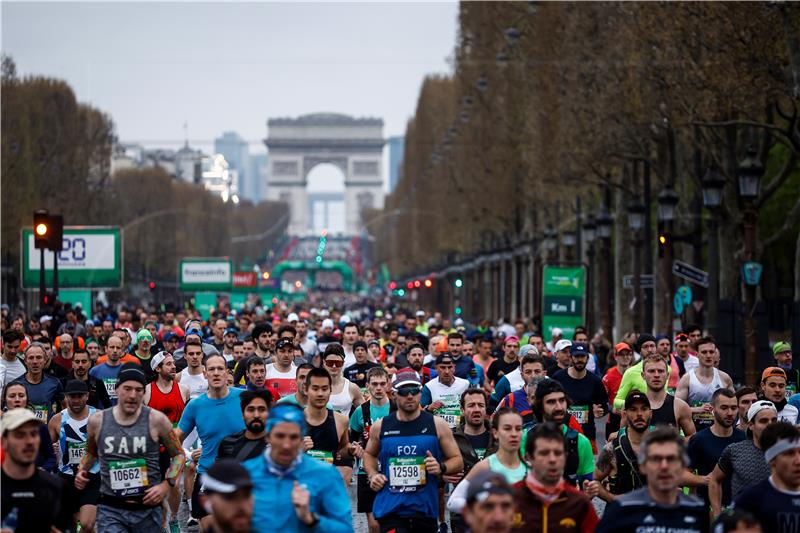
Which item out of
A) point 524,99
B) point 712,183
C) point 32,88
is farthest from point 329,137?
point 712,183

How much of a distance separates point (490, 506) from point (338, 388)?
7.37 m

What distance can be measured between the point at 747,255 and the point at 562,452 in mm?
16314

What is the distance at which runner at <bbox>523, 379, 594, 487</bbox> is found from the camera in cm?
979

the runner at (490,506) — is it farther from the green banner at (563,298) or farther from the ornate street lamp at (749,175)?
the green banner at (563,298)

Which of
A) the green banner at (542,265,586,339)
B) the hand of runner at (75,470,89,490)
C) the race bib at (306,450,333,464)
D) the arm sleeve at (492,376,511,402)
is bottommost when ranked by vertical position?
the hand of runner at (75,470,89,490)

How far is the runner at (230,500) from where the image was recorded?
638 cm

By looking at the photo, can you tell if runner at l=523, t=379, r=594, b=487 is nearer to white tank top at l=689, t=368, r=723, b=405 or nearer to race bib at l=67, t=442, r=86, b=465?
race bib at l=67, t=442, r=86, b=465

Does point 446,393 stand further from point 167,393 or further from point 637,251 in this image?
point 637,251

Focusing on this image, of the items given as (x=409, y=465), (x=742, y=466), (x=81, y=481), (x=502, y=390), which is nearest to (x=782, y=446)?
(x=742, y=466)

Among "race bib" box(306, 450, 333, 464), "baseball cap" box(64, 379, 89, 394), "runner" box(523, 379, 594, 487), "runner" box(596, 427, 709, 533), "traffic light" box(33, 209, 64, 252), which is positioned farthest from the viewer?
"traffic light" box(33, 209, 64, 252)

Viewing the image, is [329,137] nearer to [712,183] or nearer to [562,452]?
[712,183]

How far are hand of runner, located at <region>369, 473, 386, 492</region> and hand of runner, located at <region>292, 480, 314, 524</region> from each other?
7.77 ft

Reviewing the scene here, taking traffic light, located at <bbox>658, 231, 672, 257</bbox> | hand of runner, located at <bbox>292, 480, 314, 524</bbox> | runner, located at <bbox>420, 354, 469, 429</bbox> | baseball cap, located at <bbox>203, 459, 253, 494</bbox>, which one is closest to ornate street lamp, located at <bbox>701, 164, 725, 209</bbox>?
traffic light, located at <bbox>658, 231, 672, 257</bbox>

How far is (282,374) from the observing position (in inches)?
587
